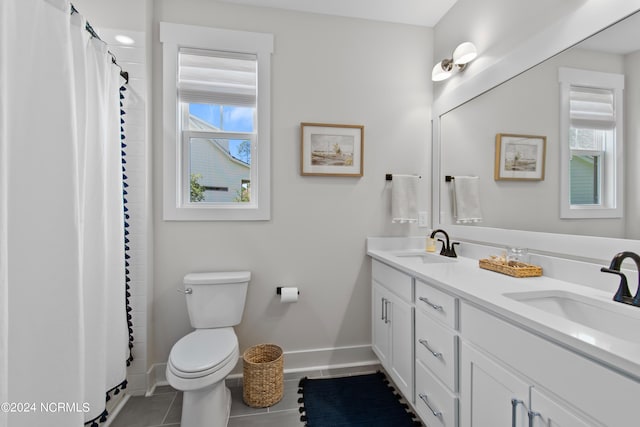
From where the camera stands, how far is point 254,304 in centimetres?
211

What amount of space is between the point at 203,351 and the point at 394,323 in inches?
43.8

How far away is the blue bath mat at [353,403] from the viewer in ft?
5.34

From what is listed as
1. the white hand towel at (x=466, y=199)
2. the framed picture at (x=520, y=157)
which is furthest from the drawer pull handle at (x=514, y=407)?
the white hand towel at (x=466, y=199)

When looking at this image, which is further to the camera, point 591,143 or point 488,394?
point 591,143

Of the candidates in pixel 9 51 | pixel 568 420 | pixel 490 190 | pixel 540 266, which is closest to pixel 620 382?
pixel 568 420

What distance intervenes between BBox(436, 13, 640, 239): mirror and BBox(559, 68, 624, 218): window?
1.0 inches

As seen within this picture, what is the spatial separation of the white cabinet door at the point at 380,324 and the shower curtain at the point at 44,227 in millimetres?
1531

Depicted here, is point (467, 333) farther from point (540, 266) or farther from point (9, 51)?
point (9, 51)

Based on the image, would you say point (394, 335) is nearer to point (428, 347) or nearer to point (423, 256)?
point (428, 347)

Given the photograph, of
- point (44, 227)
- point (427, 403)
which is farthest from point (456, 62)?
point (44, 227)

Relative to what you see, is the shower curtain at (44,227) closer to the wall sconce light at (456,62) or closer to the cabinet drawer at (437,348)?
the cabinet drawer at (437,348)

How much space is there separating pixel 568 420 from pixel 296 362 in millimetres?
1723

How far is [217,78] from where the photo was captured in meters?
2.09

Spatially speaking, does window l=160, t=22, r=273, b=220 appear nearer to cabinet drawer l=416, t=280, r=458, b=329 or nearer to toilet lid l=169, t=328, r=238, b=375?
toilet lid l=169, t=328, r=238, b=375
